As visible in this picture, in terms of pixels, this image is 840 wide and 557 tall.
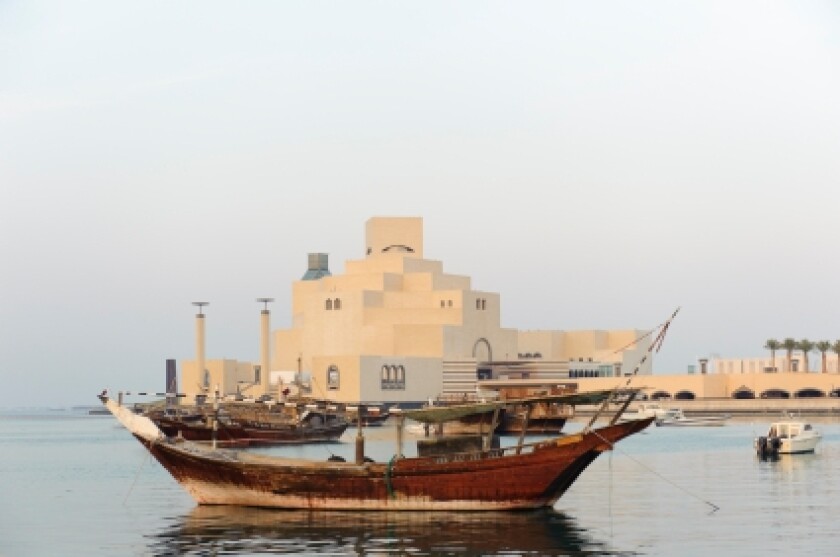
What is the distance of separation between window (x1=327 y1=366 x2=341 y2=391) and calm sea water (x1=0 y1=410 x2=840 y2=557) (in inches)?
3094

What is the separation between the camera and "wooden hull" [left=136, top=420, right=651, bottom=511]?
34750 mm

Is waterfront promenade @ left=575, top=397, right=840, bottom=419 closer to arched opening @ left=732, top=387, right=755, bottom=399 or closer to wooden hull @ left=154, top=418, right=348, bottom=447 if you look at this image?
arched opening @ left=732, top=387, right=755, bottom=399

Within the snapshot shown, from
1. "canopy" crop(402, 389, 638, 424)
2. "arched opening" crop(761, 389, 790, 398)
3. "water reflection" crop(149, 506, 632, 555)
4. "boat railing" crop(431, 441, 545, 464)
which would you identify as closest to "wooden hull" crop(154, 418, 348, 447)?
"canopy" crop(402, 389, 638, 424)

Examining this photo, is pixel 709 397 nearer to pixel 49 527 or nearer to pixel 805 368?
pixel 805 368

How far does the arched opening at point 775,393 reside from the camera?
139 metres

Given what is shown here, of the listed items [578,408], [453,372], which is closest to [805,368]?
[578,408]

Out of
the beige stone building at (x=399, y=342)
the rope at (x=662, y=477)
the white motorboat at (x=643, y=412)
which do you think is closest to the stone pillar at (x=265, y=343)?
the beige stone building at (x=399, y=342)

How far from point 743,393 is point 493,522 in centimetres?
11360

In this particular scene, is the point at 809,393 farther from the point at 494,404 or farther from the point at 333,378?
the point at 494,404

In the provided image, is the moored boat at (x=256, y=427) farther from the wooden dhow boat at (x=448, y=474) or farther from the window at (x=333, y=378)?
the window at (x=333, y=378)

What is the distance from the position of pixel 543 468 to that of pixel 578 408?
106 meters

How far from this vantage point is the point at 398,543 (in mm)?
31109

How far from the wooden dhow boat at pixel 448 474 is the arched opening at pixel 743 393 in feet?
360

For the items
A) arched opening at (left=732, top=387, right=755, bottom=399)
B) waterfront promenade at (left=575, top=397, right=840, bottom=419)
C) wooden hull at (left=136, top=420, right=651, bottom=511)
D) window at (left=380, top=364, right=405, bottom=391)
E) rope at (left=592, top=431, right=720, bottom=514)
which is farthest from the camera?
arched opening at (left=732, top=387, right=755, bottom=399)
